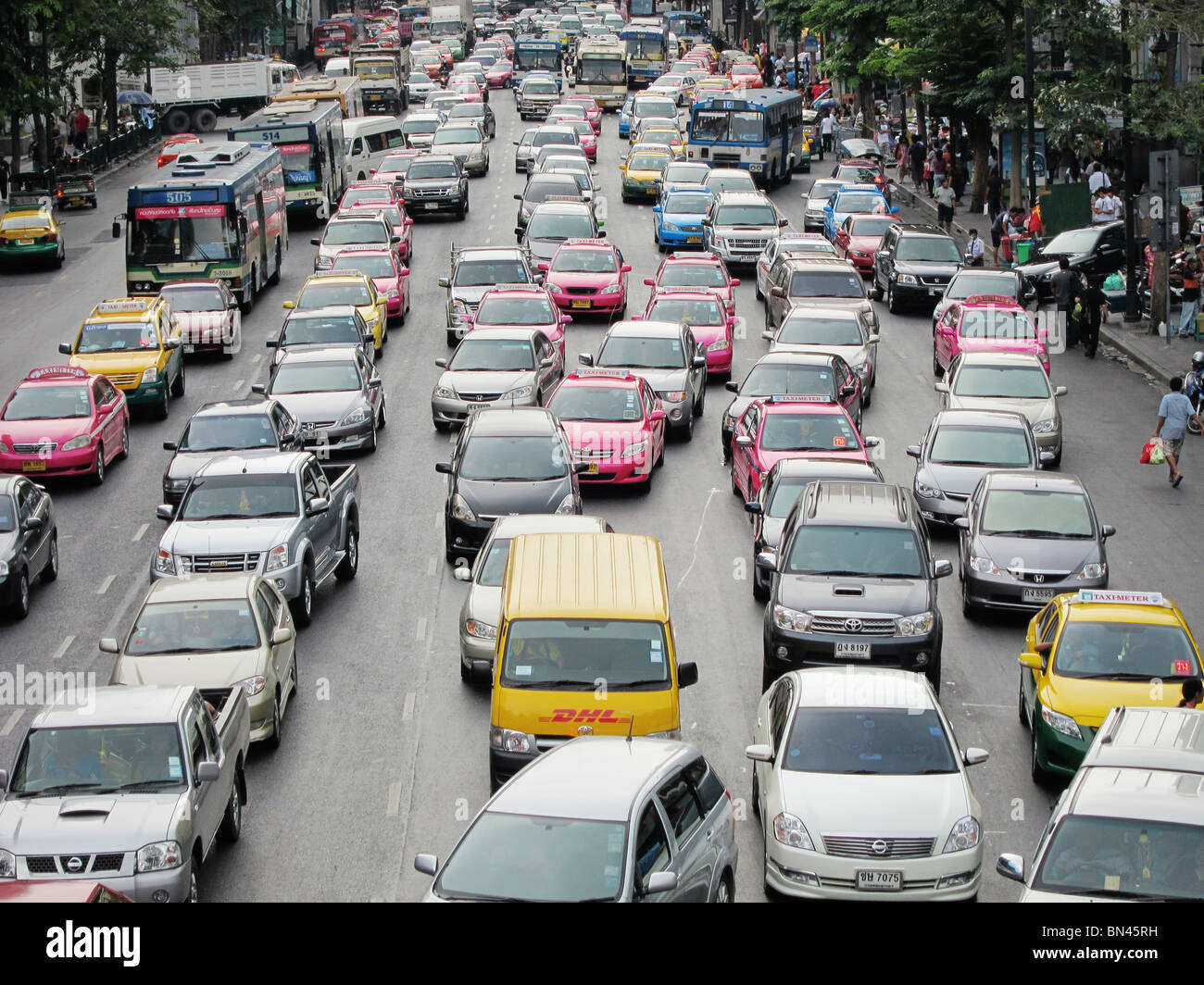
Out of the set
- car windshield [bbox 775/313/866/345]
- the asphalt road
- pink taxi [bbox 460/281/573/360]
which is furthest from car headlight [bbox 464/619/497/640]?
car windshield [bbox 775/313/866/345]

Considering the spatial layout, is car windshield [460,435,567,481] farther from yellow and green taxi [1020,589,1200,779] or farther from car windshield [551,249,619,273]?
car windshield [551,249,619,273]

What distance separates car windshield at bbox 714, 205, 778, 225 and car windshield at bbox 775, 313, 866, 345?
1213 centimetres

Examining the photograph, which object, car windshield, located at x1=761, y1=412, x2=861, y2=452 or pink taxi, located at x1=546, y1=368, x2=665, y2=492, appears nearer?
Result: car windshield, located at x1=761, y1=412, x2=861, y2=452

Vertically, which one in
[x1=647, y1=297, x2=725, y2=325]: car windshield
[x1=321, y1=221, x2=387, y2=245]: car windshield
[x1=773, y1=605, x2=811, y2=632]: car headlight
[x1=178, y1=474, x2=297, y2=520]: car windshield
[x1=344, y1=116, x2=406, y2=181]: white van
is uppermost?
[x1=344, y1=116, x2=406, y2=181]: white van

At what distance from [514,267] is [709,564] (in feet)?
47.6

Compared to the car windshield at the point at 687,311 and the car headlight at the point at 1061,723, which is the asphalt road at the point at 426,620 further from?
the car windshield at the point at 687,311

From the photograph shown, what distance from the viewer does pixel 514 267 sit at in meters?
35.3

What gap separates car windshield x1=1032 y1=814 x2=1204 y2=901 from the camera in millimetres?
10602

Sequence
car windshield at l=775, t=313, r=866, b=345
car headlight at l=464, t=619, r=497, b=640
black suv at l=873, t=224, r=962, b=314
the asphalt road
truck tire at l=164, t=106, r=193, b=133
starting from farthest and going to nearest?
truck tire at l=164, t=106, r=193, b=133 → black suv at l=873, t=224, r=962, b=314 → car windshield at l=775, t=313, r=866, b=345 → car headlight at l=464, t=619, r=497, b=640 → the asphalt road

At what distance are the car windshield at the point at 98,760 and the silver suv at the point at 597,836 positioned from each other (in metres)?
3.25

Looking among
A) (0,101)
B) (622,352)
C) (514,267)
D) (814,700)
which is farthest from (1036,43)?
(814,700)

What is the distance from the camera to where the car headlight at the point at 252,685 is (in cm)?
1600

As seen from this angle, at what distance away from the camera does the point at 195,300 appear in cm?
3506
